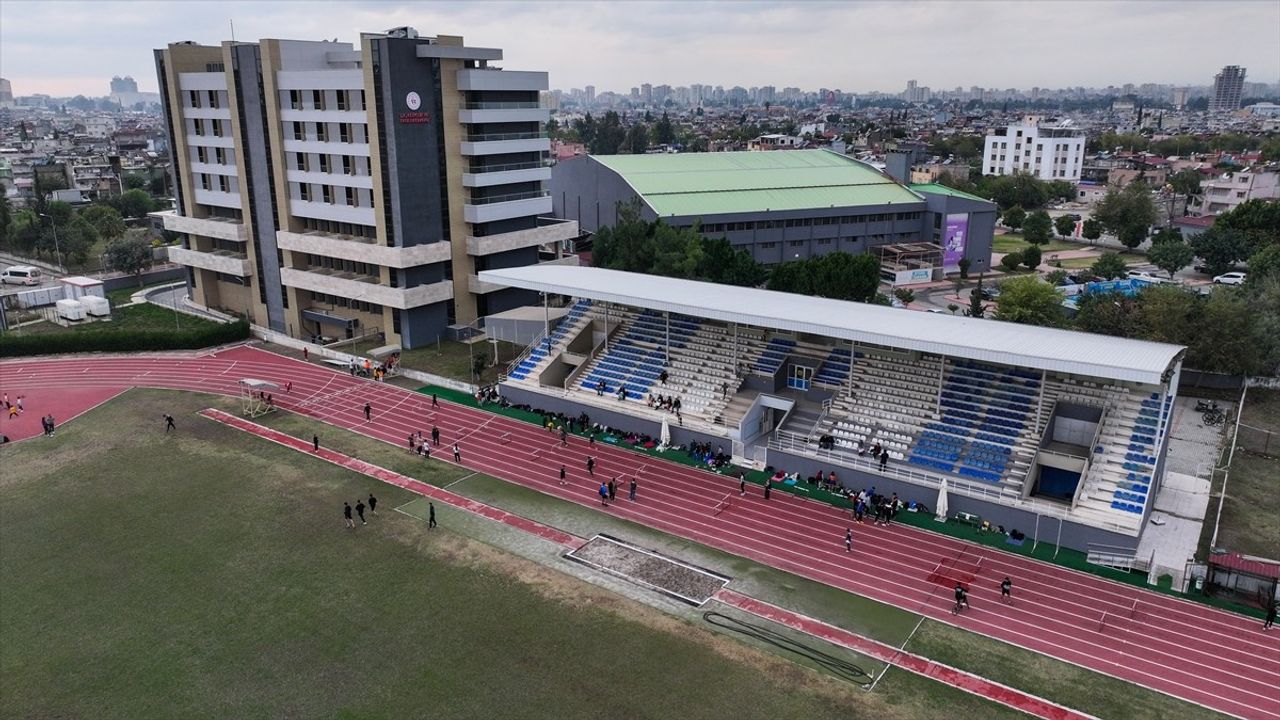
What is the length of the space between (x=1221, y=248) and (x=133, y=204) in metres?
121

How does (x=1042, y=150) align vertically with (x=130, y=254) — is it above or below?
above

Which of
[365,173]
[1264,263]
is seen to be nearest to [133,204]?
[365,173]

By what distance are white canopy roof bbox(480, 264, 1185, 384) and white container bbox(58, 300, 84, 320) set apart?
3622 cm

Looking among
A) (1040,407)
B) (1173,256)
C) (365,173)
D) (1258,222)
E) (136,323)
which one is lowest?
(136,323)

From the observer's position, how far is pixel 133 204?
105 m

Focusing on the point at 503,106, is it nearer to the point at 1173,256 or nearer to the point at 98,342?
the point at 98,342

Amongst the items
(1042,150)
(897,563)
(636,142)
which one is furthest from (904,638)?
(636,142)

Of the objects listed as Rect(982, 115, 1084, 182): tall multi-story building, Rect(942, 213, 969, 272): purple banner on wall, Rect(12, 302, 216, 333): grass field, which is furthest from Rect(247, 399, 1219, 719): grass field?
Rect(982, 115, 1084, 182): tall multi-story building

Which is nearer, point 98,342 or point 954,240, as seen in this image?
point 98,342

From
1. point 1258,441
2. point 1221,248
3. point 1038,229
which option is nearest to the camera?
point 1258,441

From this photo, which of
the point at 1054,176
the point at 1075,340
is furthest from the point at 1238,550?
the point at 1054,176

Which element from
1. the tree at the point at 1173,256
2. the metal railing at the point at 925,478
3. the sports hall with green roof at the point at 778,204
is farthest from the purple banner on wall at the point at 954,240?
the metal railing at the point at 925,478

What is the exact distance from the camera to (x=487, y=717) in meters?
19.6

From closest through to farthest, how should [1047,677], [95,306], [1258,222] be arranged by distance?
1. [1047,677]
2. [95,306]
3. [1258,222]
